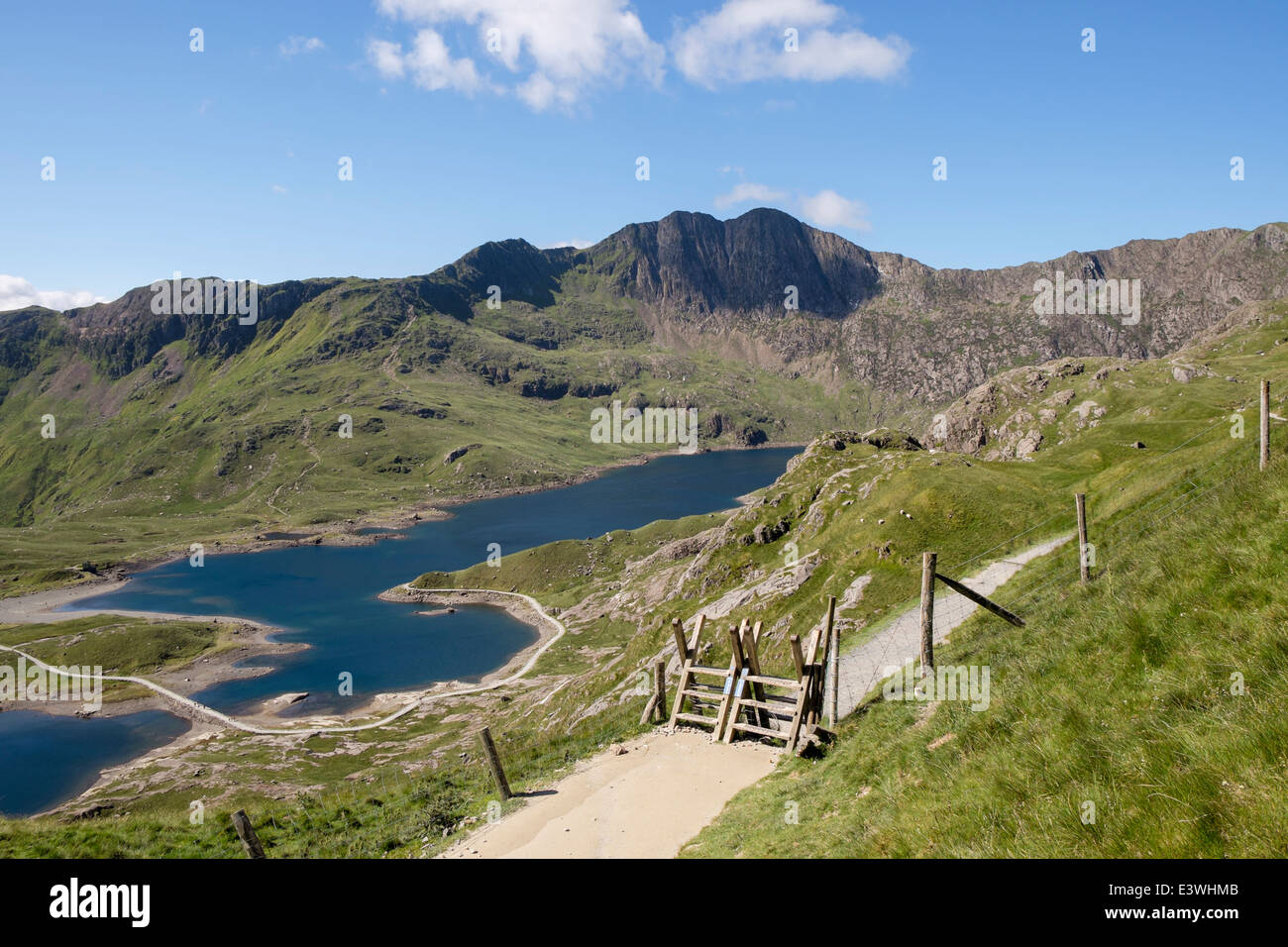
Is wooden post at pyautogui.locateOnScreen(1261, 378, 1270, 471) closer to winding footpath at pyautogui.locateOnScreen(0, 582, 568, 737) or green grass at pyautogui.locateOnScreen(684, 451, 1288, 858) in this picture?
green grass at pyautogui.locateOnScreen(684, 451, 1288, 858)

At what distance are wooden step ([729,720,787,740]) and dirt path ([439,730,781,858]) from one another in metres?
0.53

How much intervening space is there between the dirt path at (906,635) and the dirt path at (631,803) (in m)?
5.19

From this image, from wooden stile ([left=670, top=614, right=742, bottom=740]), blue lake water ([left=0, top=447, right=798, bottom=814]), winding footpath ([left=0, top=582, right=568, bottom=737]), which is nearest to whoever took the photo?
wooden stile ([left=670, top=614, right=742, bottom=740])

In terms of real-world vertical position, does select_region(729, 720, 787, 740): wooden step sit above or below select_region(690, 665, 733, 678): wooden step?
below

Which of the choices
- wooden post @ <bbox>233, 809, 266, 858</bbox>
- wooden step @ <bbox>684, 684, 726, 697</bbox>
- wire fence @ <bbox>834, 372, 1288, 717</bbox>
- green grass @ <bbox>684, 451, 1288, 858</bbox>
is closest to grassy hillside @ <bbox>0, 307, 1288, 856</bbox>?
green grass @ <bbox>684, 451, 1288, 858</bbox>

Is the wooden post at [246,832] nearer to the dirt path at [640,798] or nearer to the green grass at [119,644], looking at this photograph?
the dirt path at [640,798]

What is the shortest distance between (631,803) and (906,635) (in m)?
18.1

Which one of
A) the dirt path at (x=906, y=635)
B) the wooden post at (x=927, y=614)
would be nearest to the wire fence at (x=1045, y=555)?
the dirt path at (x=906, y=635)

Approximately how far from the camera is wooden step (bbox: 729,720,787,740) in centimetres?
2312

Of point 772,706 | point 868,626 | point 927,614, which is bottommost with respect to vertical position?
point 868,626

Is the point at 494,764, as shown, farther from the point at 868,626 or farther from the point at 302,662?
the point at 302,662

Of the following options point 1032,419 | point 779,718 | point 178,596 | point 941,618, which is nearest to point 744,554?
point 941,618

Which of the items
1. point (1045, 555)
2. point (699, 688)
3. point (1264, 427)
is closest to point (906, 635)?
point (1045, 555)

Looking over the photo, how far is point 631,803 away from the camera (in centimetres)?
2014
